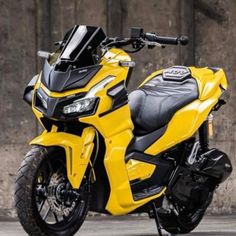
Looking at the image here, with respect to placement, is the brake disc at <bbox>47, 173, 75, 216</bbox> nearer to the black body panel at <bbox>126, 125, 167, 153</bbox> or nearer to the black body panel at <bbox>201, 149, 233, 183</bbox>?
the black body panel at <bbox>126, 125, 167, 153</bbox>

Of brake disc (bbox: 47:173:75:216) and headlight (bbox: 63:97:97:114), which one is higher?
headlight (bbox: 63:97:97:114)

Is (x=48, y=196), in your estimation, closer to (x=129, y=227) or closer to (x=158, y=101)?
(x=158, y=101)

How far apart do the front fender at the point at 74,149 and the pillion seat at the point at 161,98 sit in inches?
28.4

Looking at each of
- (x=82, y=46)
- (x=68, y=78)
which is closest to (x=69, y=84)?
(x=68, y=78)

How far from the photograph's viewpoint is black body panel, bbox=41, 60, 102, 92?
539cm

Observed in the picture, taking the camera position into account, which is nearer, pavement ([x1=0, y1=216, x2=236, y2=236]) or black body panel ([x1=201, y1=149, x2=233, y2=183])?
black body panel ([x1=201, y1=149, x2=233, y2=183])

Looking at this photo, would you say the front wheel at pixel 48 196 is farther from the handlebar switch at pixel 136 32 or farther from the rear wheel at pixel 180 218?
the handlebar switch at pixel 136 32

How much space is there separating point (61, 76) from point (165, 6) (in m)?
3.50

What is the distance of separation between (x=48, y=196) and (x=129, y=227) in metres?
2.54

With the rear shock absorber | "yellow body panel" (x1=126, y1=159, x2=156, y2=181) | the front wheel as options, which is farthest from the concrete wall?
the front wheel

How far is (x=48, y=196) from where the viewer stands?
5.35m

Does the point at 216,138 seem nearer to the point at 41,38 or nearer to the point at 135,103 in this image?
the point at 41,38

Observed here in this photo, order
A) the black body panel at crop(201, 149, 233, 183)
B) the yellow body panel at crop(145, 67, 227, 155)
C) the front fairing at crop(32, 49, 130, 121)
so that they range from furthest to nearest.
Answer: the black body panel at crop(201, 149, 233, 183) → the yellow body panel at crop(145, 67, 227, 155) → the front fairing at crop(32, 49, 130, 121)

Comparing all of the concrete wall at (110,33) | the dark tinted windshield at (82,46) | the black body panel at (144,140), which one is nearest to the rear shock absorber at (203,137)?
the black body panel at (144,140)
